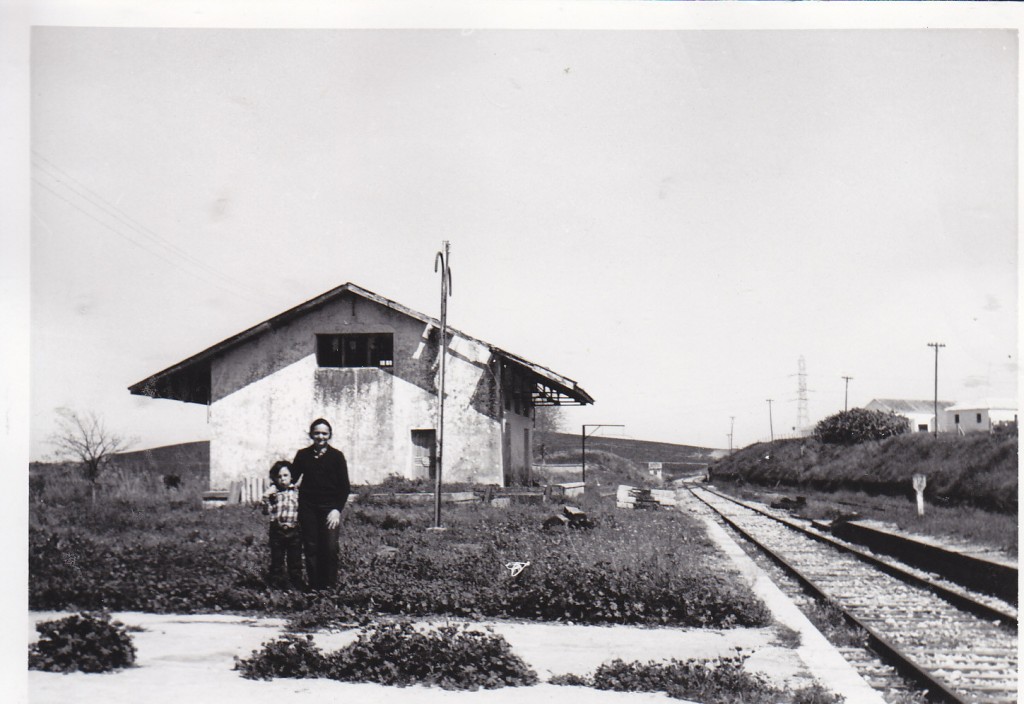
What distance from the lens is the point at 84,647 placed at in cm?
497

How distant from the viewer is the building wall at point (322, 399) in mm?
9781

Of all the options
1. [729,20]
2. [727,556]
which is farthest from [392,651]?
[727,556]

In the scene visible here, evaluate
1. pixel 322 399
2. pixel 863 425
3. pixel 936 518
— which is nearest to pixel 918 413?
pixel 863 425

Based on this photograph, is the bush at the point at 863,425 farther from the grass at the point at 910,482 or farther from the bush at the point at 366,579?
the bush at the point at 366,579

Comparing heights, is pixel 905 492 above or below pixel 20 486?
below

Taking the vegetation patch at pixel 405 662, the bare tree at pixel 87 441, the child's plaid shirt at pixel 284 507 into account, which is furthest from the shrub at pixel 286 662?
the bare tree at pixel 87 441

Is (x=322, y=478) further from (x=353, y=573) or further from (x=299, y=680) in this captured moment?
(x=299, y=680)

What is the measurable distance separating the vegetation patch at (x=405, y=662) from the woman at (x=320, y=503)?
5.22 ft

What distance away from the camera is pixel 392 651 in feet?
16.1

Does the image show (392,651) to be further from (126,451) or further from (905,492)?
(905,492)

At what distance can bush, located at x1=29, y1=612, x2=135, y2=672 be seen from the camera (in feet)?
16.2

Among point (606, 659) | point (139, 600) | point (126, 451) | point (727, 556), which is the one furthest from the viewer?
point (727, 556)

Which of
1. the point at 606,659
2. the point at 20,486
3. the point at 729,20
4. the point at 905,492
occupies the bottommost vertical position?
the point at 905,492

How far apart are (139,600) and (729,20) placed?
6.50 m
